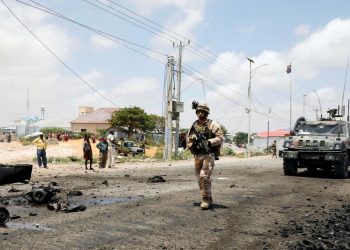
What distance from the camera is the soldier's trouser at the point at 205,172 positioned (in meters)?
7.71

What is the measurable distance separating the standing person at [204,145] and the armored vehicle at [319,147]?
8.24 metres

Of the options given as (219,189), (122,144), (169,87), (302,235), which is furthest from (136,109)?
(302,235)

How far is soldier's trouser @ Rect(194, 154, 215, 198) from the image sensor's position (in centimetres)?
771

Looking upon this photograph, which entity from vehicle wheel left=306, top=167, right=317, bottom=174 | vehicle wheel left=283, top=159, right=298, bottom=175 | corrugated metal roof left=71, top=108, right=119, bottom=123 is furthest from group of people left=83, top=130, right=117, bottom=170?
corrugated metal roof left=71, top=108, right=119, bottom=123

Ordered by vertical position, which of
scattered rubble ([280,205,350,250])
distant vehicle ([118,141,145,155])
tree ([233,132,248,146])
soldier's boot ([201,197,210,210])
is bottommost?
scattered rubble ([280,205,350,250])

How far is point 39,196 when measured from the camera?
321 inches

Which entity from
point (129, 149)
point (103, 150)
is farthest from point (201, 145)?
point (129, 149)

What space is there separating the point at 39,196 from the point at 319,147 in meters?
10.3

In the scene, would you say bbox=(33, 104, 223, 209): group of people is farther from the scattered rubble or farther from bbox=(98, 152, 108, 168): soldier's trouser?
bbox=(98, 152, 108, 168): soldier's trouser

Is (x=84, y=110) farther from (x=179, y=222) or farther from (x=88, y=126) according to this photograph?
(x=179, y=222)

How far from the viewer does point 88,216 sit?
6.82m

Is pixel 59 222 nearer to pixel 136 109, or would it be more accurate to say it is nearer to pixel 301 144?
pixel 301 144

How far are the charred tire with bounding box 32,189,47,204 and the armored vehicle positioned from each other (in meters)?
9.71

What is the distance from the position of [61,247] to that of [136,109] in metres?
69.9
